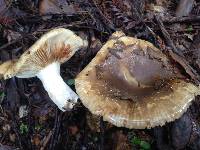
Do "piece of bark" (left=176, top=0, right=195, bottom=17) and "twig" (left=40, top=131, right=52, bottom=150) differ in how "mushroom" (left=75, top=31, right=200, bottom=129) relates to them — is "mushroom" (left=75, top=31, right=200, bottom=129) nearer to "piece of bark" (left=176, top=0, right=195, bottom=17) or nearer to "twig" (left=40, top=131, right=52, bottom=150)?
"twig" (left=40, top=131, right=52, bottom=150)

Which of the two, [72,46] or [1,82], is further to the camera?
[1,82]

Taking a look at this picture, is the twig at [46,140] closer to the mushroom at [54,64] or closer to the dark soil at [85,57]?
the dark soil at [85,57]

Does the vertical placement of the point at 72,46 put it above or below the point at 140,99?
above

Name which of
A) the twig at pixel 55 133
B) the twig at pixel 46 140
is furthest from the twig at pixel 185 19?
the twig at pixel 46 140

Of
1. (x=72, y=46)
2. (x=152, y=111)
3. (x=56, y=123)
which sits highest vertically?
(x=72, y=46)

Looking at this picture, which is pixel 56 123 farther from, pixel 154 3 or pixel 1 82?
pixel 154 3

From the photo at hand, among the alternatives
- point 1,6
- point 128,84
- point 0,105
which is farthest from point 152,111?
point 1,6

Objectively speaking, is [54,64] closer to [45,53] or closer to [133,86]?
[45,53]
